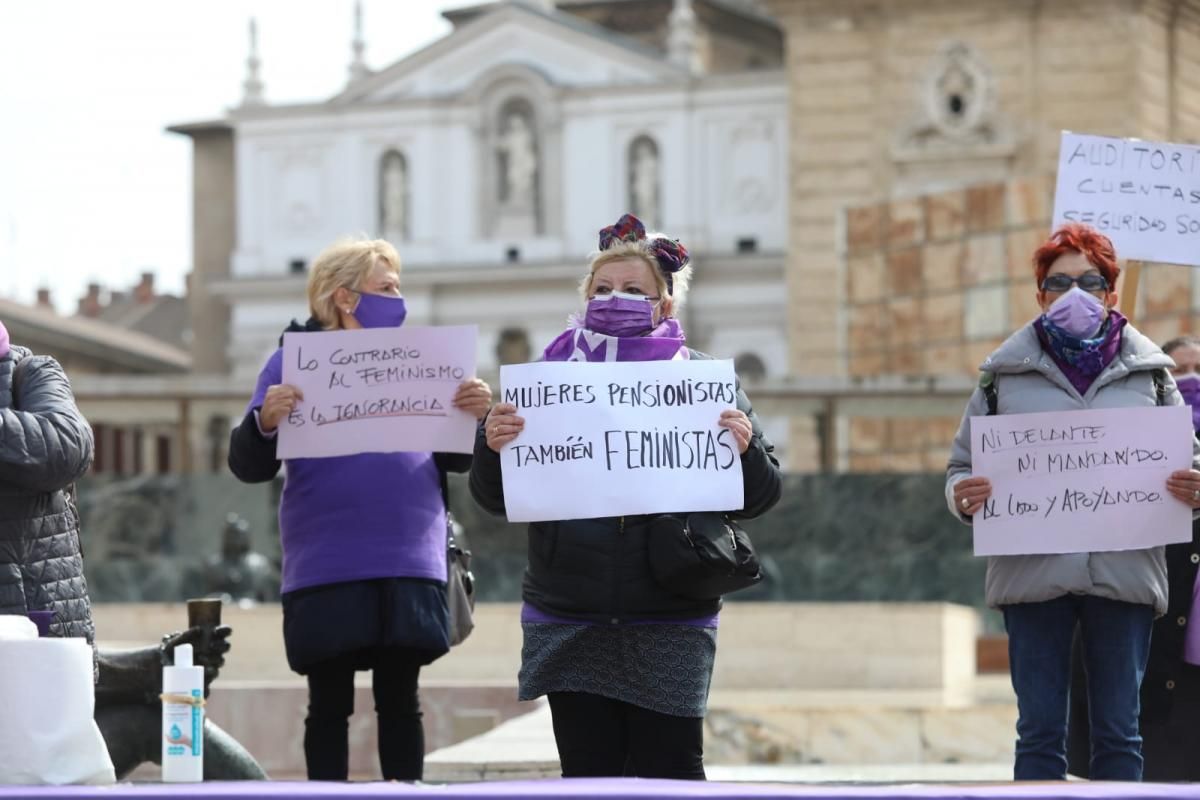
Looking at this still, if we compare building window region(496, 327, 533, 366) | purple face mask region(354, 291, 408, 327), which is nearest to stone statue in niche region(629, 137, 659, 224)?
building window region(496, 327, 533, 366)

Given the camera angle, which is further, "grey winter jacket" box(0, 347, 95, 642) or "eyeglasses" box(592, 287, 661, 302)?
"eyeglasses" box(592, 287, 661, 302)

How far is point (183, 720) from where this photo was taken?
5.43 m

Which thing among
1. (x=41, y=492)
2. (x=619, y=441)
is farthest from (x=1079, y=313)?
(x=41, y=492)

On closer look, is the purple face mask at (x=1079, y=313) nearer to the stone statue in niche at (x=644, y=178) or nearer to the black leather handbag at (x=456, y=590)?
the black leather handbag at (x=456, y=590)

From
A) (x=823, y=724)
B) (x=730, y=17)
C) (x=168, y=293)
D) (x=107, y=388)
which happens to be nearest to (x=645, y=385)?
(x=823, y=724)

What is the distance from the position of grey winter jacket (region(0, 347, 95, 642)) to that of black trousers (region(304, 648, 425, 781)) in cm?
81

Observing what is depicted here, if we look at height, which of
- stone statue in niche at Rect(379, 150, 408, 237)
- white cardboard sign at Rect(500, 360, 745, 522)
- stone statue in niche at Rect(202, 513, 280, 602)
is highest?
stone statue in niche at Rect(379, 150, 408, 237)

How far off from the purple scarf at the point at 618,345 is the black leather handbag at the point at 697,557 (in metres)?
0.37

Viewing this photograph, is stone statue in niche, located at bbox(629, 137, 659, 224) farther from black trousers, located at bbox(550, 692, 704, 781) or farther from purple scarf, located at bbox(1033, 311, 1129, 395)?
black trousers, located at bbox(550, 692, 704, 781)

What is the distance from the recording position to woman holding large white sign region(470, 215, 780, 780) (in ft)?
18.6

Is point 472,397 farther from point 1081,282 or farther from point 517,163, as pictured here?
point 517,163

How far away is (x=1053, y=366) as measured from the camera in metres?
6.24

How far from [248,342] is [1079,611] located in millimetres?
50992

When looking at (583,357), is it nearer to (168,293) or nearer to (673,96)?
(673,96)
